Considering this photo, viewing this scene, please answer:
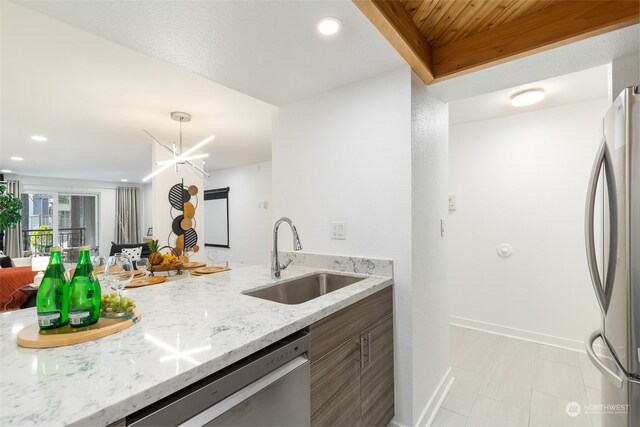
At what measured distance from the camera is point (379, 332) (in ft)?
5.12

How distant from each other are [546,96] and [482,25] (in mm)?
1412

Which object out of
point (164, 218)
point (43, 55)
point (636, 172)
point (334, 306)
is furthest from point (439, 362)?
point (164, 218)

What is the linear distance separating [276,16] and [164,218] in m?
3.64

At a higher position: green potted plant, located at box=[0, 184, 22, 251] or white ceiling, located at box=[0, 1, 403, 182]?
white ceiling, located at box=[0, 1, 403, 182]

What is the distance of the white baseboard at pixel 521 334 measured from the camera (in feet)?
8.74

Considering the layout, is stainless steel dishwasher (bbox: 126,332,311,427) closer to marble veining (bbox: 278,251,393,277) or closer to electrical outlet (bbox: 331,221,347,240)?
marble veining (bbox: 278,251,393,277)

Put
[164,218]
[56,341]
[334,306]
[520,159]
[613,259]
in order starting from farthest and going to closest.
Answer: [164,218] → [520,159] → [334,306] → [613,259] → [56,341]

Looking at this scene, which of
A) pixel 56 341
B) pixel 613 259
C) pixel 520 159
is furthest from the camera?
pixel 520 159

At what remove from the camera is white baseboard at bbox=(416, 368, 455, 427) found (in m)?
1.74

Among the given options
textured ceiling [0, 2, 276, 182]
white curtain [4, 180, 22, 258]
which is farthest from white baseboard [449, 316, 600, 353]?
white curtain [4, 180, 22, 258]

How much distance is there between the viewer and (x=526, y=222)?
9.48 feet

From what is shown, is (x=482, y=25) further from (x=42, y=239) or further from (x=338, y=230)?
(x=42, y=239)

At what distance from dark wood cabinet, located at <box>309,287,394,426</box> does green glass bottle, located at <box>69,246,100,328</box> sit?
72cm

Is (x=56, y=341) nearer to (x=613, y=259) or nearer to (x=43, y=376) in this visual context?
(x=43, y=376)
